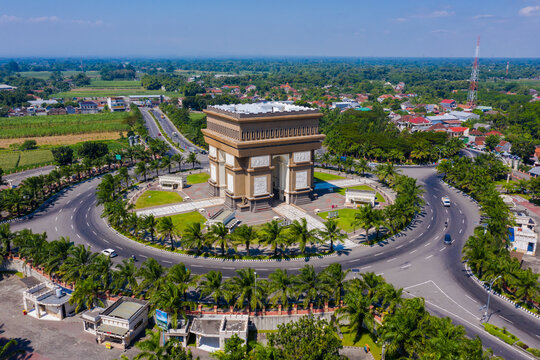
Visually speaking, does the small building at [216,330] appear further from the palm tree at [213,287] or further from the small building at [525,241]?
the small building at [525,241]

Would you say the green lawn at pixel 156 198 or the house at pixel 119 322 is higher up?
the green lawn at pixel 156 198

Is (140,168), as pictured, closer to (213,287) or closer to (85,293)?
(85,293)

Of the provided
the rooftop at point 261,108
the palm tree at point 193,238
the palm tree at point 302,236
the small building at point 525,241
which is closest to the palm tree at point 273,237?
the palm tree at point 302,236

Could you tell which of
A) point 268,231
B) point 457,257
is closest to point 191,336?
point 268,231

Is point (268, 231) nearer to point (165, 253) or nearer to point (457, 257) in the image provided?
point (165, 253)

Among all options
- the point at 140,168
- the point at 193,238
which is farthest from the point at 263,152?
the point at 140,168

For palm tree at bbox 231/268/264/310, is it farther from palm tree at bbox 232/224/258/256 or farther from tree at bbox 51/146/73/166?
tree at bbox 51/146/73/166
